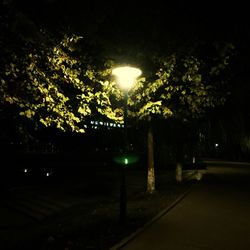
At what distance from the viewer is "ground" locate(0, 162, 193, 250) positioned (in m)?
9.35

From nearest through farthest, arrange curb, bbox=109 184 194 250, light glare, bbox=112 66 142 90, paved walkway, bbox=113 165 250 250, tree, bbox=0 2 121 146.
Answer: tree, bbox=0 2 121 146
curb, bbox=109 184 194 250
paved walkway, bbox=113 165 250 250
light glare, bbox=112 66 142 90

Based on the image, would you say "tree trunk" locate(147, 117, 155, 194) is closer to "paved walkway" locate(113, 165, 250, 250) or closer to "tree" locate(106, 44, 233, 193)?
"tree" locate(106, 44, 233, 193)

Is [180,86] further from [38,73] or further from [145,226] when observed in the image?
[38,73]

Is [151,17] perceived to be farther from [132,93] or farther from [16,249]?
[16,249]

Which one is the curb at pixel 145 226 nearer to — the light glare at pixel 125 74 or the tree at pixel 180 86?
the tree at pixel 180 86

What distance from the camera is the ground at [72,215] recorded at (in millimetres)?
9345

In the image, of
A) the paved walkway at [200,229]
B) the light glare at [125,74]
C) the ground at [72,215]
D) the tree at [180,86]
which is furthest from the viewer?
the tree at [180,86]

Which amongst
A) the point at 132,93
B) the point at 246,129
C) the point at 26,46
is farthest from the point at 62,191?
the point at 246,129

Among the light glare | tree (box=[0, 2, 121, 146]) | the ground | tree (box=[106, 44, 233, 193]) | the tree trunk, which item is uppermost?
tree (box=[106, 44, 233, 193])

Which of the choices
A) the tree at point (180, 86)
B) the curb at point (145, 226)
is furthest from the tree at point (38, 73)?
the tree at point (180, 86)

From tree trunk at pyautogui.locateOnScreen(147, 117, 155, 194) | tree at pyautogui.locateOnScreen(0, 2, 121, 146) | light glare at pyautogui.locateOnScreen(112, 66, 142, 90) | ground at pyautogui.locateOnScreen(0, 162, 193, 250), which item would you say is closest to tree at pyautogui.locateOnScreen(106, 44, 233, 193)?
tree trunk at pyautogui.locateOnScreen(147, 117, 155, 194)

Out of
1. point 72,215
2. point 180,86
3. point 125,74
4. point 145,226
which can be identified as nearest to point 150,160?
point 180,86

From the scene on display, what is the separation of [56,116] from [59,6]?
2.48 metres

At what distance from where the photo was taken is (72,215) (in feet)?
49.1
